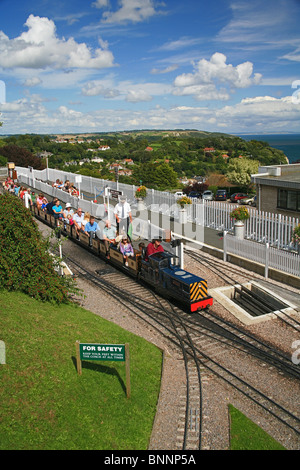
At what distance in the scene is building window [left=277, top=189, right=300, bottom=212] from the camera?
2040 cm

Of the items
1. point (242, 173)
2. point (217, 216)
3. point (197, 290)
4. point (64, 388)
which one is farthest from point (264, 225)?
point (242, 173)

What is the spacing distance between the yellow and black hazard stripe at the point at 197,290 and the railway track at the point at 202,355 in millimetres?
645

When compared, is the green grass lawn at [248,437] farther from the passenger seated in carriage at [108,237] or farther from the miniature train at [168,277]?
the passenger seated in carriage at [108,237]

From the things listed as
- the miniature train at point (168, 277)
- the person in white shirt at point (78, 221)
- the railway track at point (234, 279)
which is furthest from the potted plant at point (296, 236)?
the person in white shirt at point (78, 221)

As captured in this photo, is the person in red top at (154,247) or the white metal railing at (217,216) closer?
the person in red top at (154,247)

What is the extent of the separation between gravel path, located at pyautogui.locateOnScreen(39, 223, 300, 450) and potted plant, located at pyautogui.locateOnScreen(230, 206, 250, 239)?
6.69 metres

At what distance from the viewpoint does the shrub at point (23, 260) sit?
1064cm

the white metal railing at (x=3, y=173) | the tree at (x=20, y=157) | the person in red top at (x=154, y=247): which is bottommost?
the person in red top at (x=154, y=247)

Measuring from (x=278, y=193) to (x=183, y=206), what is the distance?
5.34m

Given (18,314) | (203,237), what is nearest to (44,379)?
(18,314)

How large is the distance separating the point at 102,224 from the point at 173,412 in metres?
15.2

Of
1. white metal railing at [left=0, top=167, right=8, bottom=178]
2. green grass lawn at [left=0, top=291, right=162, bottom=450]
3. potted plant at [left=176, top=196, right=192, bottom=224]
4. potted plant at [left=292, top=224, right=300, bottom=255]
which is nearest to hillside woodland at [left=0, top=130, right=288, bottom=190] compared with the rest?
white metal railing at [left=0, top=167, right=8, bottom=178]

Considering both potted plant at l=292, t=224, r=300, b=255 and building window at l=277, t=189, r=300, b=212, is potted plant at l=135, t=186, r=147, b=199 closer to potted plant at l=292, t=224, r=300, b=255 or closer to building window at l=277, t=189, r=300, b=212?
building window at l=277, t=189, r=300, b=212

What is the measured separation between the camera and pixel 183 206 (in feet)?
76.5
